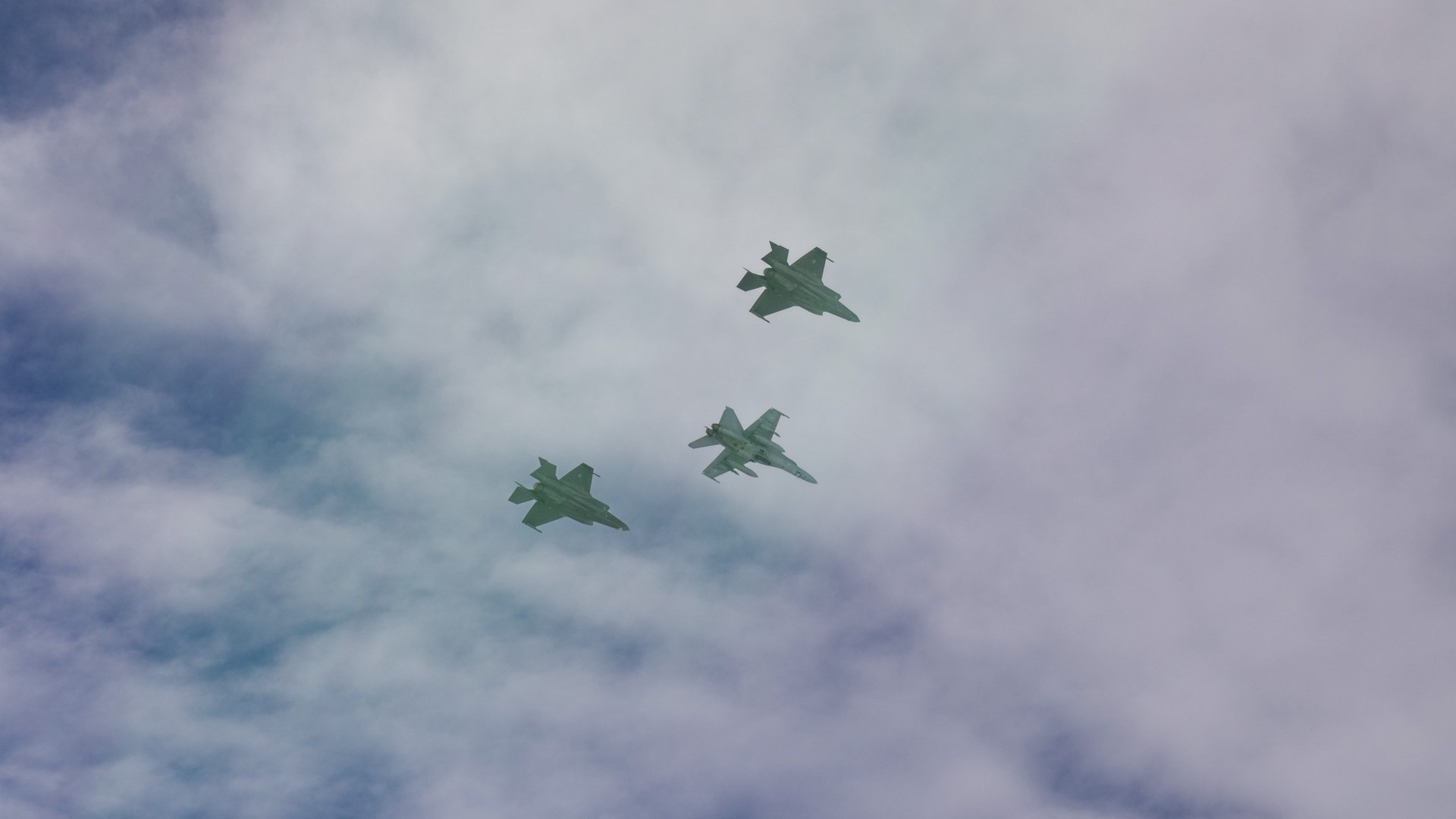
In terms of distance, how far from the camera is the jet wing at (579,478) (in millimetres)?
147375

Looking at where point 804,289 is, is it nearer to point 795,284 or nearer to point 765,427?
point 795,284

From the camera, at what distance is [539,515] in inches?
5940

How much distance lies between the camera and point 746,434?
145 meters

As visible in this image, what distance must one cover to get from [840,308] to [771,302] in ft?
31.4

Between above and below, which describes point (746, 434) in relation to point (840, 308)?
below

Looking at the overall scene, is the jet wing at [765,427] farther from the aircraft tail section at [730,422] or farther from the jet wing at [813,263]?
the jet wing at [813,263]

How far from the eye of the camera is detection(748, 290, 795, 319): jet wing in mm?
138875

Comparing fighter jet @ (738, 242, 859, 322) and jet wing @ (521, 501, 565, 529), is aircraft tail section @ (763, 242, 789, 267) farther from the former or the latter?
jet wing @ (521, 501, 565, 529)

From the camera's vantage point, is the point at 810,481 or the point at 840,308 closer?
the point at 840,308

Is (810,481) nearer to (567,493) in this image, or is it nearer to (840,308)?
(840,308)

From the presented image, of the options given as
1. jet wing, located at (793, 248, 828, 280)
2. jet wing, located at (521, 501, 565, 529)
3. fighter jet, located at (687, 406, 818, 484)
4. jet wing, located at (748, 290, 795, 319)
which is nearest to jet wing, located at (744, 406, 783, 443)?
fighter jet, located at (687, 406, 818, 484)

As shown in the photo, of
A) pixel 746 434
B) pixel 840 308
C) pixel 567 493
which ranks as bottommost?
pixel 567 493

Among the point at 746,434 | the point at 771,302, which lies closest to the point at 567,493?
the point at 746,434

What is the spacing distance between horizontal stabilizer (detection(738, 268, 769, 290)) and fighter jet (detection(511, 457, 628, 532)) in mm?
35770
